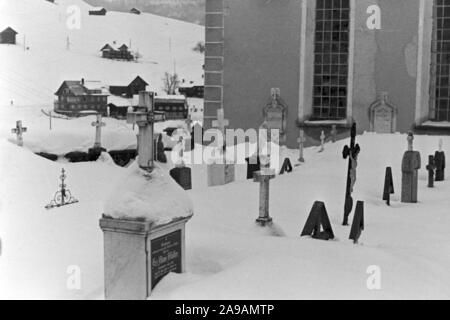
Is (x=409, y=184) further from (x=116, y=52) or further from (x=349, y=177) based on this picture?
(x=116, y=52)

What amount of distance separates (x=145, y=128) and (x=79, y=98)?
951 inches

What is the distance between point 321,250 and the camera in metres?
6.20

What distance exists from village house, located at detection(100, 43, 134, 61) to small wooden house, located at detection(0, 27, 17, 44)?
18.2 ft

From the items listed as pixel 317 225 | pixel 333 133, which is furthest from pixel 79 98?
pixel 317 225

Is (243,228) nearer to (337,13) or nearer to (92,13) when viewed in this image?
(337,13)

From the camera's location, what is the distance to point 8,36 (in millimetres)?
35969

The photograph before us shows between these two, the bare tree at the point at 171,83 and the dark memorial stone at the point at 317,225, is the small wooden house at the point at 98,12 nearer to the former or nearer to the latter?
the bare tree at the point at 171,83

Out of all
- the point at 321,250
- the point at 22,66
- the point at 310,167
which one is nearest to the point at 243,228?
the point at 321,250

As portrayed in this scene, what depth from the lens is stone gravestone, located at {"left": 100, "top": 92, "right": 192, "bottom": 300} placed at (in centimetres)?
527

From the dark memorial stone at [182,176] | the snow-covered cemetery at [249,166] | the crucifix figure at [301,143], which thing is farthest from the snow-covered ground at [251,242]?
the crucifix figure at [301,143]

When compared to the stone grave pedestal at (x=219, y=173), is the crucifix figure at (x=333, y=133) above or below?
above

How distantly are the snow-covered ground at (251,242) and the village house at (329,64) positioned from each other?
487 centimetres

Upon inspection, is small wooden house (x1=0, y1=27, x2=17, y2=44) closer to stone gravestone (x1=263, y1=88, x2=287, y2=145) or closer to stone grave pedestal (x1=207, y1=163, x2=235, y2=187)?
stone gravestone (x1=263, y1=88, x2=287, y2=145)

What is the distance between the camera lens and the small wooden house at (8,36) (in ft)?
115
